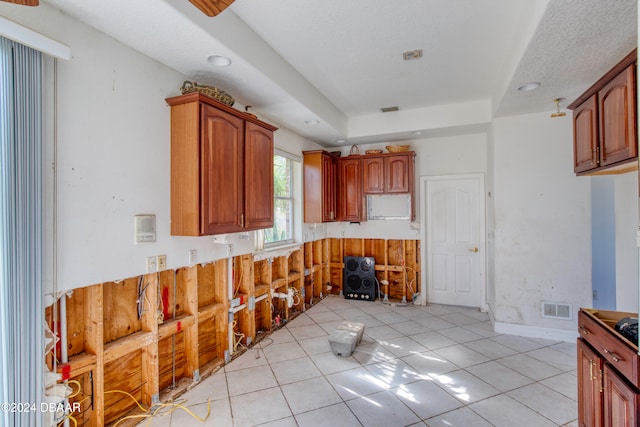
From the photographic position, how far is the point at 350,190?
5.16 m

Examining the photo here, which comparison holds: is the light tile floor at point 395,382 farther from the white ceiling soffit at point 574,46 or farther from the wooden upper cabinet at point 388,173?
the white ceiling soffit at point 574,46

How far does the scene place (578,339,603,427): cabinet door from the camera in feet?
5.66

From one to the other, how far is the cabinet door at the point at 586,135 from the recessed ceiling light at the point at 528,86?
515 millimetres

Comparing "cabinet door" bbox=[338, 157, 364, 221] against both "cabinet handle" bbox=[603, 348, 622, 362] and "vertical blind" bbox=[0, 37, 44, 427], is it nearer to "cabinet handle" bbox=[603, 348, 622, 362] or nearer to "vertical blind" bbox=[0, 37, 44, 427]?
"cabinet handle" bbox=[603, 348, 622, 362]

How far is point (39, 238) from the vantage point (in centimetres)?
163

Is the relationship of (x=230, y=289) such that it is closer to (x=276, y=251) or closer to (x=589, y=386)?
(x=276, y=251)

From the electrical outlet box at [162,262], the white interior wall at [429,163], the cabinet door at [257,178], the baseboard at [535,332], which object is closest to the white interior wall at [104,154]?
the electrical outlet box at [162,262]

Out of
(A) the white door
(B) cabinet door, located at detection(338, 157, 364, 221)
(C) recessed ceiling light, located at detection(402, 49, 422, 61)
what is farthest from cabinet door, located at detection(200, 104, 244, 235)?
(A) the white door

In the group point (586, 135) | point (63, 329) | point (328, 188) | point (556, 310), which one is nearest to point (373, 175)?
point (328, 188)

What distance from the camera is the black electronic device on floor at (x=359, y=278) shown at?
520cm

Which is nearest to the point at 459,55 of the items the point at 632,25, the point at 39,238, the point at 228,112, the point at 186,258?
the point at 632,25

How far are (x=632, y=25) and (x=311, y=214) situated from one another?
12.1 ft

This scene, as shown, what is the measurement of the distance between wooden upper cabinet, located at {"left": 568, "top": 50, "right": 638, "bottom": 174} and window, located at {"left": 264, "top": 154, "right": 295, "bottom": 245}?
319 cm

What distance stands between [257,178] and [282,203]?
5.01 ft
